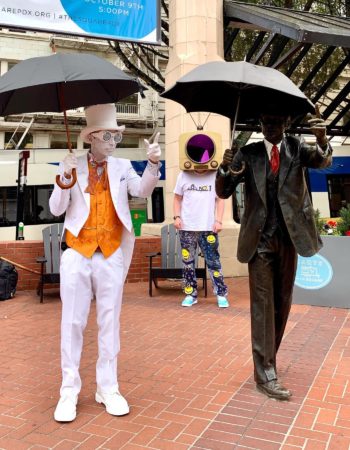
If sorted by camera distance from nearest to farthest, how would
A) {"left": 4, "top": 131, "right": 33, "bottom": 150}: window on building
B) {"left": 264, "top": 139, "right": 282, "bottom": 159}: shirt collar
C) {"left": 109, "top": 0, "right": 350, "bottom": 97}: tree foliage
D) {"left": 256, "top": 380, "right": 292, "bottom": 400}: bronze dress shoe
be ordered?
{"left": 256, "top": 380, "right": 292, "bottom": 400}: bronze dress shoe
{"left": 264, "top": 139, "right": 282, "bottom": 159}: shirt collar
{"left": 109, "top": 0, "right": 350, "bottom": 97}: tree foliage
{"left": 4, "top": 131, "right": 33, "bottom": 150}: window on building

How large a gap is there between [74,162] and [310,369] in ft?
8.57

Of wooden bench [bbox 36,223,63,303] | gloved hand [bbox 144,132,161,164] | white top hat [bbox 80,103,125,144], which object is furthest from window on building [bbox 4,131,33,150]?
gloved hand [bbox 144,132,161,164]

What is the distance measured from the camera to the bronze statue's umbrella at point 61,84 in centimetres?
290

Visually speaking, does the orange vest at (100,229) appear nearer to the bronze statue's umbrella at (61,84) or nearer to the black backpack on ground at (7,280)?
the bronze statue's umbrella at (61,84)

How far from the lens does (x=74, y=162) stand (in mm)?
3105

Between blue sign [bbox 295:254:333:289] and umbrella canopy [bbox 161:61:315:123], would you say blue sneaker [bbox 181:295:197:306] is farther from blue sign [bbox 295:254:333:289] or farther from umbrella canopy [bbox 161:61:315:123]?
umbrella canopy [bbox 161:61:315:123]

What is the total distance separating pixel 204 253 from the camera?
6.54 m

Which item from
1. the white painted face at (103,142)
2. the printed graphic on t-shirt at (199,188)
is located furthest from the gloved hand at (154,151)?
the printed graphic on t-shirt at (199,188)

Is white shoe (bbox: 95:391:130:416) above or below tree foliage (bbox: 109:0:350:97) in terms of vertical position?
below

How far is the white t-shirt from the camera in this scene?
21.0 feet

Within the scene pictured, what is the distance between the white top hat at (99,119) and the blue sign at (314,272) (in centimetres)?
391

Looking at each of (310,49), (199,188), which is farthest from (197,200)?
(310,49)

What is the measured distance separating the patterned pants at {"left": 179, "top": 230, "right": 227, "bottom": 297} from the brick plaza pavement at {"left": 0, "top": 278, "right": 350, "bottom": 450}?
50cm

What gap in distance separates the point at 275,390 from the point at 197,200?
334 cm
